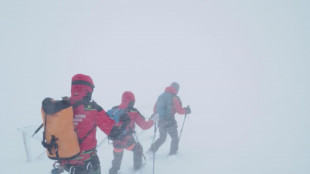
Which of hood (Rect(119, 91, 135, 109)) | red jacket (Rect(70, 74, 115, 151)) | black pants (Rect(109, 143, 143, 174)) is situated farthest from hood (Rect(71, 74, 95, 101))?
black pants (Rect(109, 143, 143, 174))

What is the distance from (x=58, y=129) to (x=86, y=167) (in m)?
0.94

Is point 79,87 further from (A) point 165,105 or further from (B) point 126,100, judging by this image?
(A) point 165,105

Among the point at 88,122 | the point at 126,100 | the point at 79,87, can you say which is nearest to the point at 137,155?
the point at 126,100

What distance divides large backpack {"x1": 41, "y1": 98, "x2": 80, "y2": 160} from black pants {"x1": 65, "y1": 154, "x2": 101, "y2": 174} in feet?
1.41

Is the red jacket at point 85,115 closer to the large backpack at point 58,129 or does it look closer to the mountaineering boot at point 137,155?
the large backpack at point 58,129

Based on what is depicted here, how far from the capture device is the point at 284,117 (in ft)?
34.8

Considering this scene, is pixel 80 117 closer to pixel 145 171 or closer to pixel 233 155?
pixel 145 171

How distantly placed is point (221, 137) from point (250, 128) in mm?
1994

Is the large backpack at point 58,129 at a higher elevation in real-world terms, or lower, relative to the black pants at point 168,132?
higher

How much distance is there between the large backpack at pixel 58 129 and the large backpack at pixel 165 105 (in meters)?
3.43

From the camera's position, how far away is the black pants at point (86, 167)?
301cm

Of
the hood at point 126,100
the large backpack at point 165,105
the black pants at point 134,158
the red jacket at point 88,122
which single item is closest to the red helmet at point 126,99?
Answer: the hood at point 126,100

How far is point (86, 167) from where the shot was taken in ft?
Result: 10.1

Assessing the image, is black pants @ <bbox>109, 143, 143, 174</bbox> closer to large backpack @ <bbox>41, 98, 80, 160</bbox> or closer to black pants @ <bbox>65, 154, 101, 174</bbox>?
black pants @ <bbox>65, 154, 101, 174</bbox>
